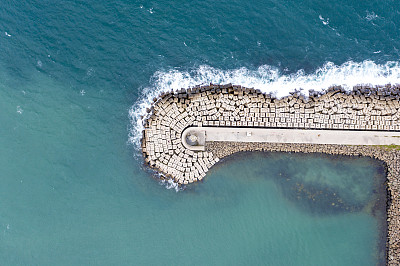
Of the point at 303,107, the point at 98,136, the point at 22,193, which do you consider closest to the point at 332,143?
the point at 303,107

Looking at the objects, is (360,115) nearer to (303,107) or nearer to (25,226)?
(303,107)

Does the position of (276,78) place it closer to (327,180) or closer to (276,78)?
(276,78)

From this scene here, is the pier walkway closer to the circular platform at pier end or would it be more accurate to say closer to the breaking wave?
the circular platform at pier end

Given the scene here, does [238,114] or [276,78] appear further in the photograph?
[276,78]

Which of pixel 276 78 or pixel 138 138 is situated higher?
pixel 276 78

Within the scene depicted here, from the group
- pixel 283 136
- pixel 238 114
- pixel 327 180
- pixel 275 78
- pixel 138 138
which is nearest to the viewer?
pixel 283 136

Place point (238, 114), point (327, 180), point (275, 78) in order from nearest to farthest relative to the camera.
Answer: point (327, 180)
point (238, 114)
point (275, 78)

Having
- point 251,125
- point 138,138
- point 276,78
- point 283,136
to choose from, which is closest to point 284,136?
point 283,136
